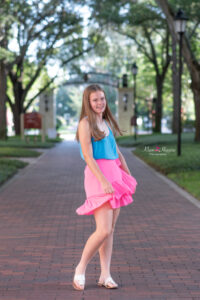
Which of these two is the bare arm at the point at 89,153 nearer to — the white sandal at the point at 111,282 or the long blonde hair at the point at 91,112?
the long blonde hair at the point at 91,112

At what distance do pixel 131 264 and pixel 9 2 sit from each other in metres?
25.4

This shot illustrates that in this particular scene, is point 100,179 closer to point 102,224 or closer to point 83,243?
point 102,224

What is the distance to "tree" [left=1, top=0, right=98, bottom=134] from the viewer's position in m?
32.9

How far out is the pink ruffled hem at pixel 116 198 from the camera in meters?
4.55

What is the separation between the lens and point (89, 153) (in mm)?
4582

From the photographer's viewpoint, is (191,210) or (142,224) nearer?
(142,224)

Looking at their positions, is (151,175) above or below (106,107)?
below

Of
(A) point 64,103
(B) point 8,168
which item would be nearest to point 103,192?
(B) point 8,168

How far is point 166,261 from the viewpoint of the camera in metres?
5.79

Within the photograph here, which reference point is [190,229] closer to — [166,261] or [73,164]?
[166,261]

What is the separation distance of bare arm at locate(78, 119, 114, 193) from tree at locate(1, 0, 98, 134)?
25.7 m

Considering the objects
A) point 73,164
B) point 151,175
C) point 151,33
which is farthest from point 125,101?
point 151,175

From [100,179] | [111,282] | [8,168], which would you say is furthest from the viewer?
[8,168]

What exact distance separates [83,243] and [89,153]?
7.81 ft
